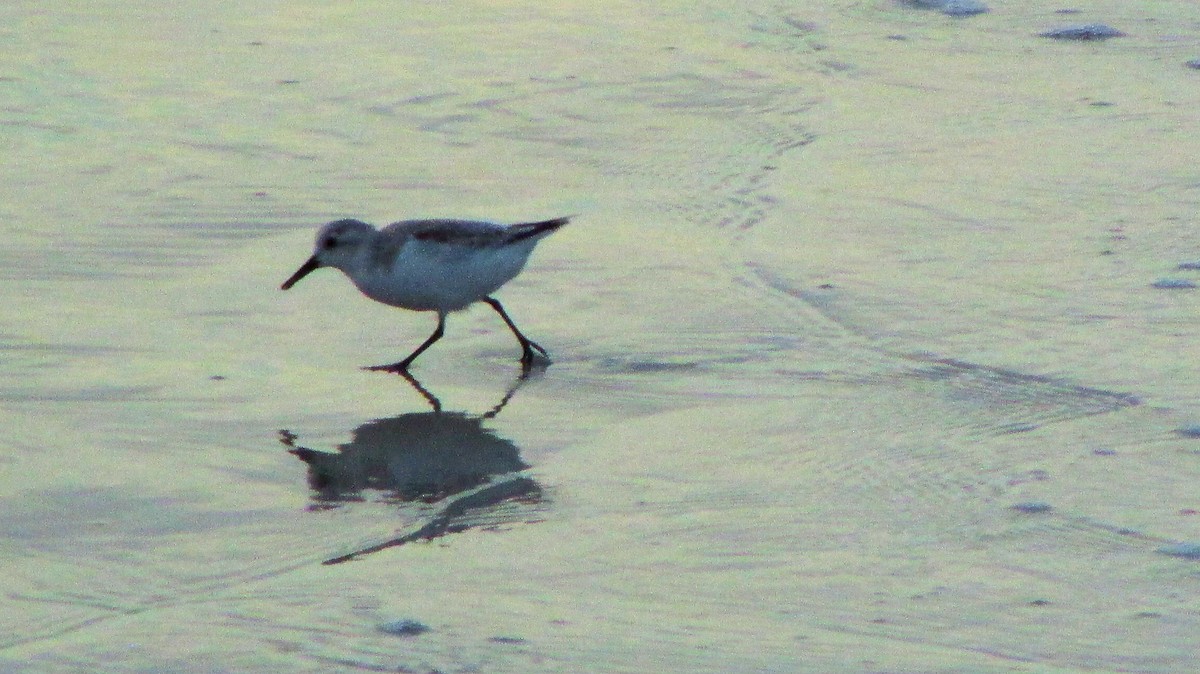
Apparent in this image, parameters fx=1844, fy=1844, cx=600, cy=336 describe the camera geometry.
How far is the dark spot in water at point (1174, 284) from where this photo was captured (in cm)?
625

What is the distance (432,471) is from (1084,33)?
6339 millimetres

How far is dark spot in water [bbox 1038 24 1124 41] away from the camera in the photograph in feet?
32.6

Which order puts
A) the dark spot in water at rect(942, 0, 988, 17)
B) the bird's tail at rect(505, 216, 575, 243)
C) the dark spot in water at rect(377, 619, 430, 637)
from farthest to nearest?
the dark spot in water at rect(942, 0, 988, 17)
the bird's tail at rect(505, 216, 575, 243)
the dark spot in water at rect(377, 619, 430, 637)

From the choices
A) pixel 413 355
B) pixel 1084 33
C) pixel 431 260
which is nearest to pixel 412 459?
pixel 413 355

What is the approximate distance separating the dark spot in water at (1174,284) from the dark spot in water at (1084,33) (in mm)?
3910

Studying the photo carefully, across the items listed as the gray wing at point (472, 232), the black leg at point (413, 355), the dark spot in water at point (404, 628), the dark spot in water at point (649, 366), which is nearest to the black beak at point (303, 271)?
the gray wing at point (472, 232)

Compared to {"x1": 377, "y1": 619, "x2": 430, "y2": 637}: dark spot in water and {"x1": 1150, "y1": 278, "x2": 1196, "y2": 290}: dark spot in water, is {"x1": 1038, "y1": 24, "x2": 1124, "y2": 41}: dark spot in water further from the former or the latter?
{"x1": 377, "y1": 619, "x2": 430, "y2": 637}: dark spot in water

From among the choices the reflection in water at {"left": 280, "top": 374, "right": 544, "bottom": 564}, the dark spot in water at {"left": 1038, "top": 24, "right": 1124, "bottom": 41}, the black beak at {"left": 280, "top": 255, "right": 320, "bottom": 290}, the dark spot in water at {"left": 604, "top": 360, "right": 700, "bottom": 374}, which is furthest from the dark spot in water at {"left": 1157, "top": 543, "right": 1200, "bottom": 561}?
the dark spot in water at {"left": 1038, "top": 24, "right": 1124, "bottom": 41}

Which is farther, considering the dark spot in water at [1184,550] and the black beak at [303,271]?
the black beak at [303,271]

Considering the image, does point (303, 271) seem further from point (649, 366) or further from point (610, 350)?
point (649, 366)

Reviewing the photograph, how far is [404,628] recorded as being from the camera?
374 centimetres

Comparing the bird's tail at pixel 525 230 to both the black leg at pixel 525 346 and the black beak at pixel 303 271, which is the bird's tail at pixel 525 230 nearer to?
the black leg at pixel 525 346

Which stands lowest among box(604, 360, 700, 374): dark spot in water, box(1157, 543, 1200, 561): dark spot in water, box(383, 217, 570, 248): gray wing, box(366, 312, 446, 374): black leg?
box(366, 312, 446, 374): black leg

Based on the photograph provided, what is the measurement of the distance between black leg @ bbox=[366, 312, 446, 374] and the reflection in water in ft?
1.19
